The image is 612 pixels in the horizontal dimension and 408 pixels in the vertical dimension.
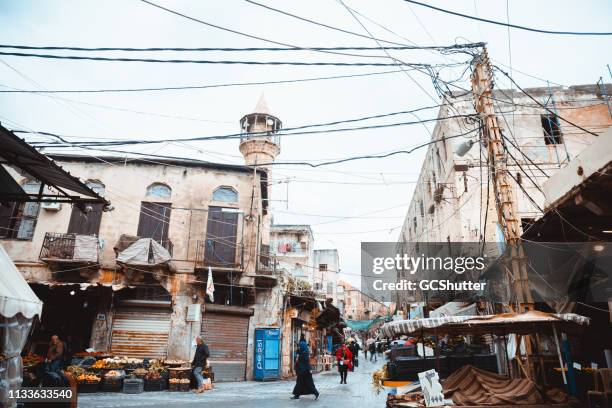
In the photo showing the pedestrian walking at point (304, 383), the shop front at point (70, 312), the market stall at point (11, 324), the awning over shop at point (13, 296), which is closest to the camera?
the awning over shop at point (13, 296)

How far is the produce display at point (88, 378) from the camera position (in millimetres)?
13087

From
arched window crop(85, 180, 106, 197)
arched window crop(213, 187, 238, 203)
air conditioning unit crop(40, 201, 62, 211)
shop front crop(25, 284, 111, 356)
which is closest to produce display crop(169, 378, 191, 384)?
shop front crop(25, 284, 111, 356)

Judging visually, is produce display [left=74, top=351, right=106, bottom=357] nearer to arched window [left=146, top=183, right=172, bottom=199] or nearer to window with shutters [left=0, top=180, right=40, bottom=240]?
window with shutters [left=0, top=180, right=40, bottom=240]

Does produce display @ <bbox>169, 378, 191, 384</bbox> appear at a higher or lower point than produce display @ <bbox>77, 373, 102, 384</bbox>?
lower

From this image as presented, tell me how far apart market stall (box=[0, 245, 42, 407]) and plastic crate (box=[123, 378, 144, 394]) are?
7.87 metres

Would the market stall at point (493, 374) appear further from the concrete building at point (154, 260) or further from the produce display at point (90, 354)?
the produce display at point (90, 354)

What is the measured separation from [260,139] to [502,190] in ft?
59.5

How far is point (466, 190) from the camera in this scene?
61.1ft

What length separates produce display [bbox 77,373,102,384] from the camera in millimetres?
13087

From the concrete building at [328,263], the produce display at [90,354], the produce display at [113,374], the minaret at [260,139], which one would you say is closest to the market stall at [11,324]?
the produce display at [113,374]

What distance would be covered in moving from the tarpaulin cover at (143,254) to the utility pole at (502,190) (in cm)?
1364

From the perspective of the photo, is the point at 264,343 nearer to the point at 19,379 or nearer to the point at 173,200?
the point at 173,200

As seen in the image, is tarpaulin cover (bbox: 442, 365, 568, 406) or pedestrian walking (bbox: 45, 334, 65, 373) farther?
pedestrian walking (bbox: 45, 334, 65, 373)

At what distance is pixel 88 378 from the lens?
13.2 m
